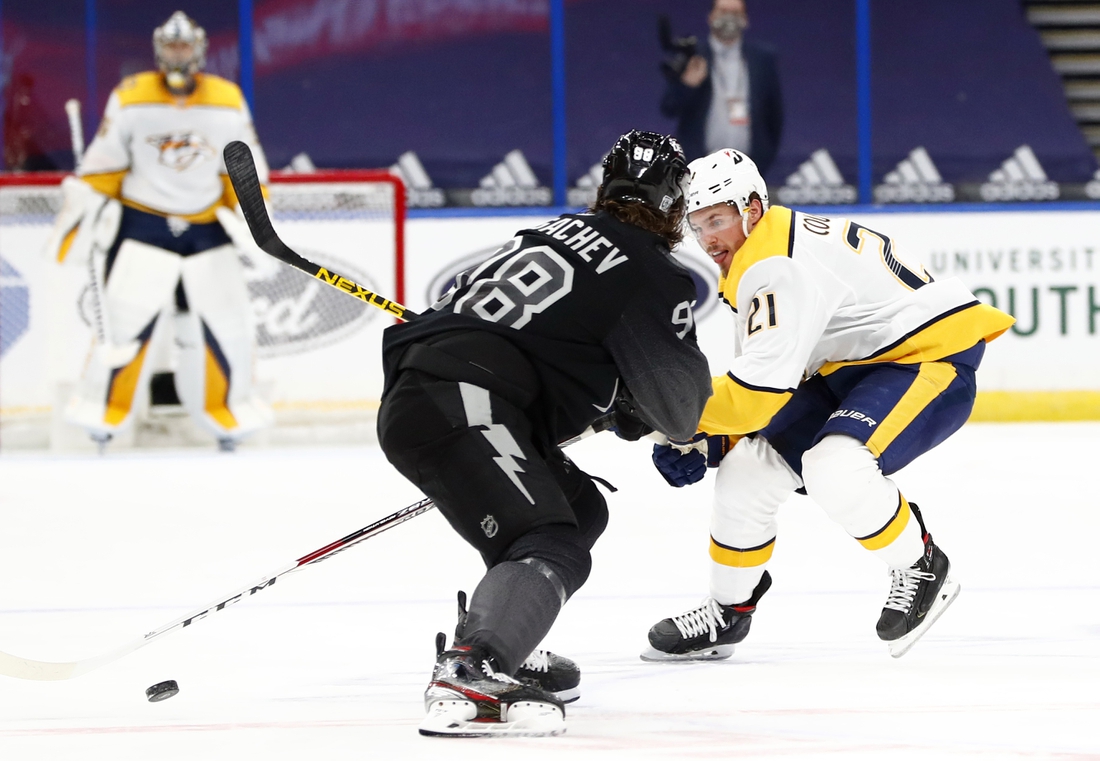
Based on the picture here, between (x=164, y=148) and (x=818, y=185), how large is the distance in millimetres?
3222

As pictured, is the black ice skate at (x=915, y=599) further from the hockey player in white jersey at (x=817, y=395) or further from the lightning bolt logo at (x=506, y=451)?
the lightning bolt logo at (x=506, y=451)

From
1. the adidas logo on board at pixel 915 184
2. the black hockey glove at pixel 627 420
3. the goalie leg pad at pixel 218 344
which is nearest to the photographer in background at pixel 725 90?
the adidas logo on board at pixel 915 184

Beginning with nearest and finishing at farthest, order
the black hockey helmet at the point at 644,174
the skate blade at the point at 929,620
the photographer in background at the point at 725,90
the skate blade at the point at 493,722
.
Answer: the skate blade at the point at 493,722, the black hockey helmet at the point at 644,174, the skate blade at the point at 929,620, the photographer in background at the point at 725,90

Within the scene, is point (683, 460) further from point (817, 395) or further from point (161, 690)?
point (161, 690)

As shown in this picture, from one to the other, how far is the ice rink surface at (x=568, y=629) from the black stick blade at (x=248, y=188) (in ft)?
2.40

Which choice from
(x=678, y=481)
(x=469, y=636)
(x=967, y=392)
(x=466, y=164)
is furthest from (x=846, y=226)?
(x=466, y=164)

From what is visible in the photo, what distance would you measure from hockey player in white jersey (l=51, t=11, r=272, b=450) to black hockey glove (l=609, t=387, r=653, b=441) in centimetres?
411

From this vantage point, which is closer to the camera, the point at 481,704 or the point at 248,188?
the point at 481,704

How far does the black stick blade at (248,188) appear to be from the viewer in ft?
8.35

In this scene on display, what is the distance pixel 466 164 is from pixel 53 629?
4909mm

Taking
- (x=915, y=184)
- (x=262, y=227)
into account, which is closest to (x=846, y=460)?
(x=262, y=227)

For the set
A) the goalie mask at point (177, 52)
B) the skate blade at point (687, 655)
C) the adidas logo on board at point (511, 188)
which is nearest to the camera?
the skate blade at point (687, 655)

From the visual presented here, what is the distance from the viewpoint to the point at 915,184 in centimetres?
746

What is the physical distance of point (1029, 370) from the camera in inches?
265
